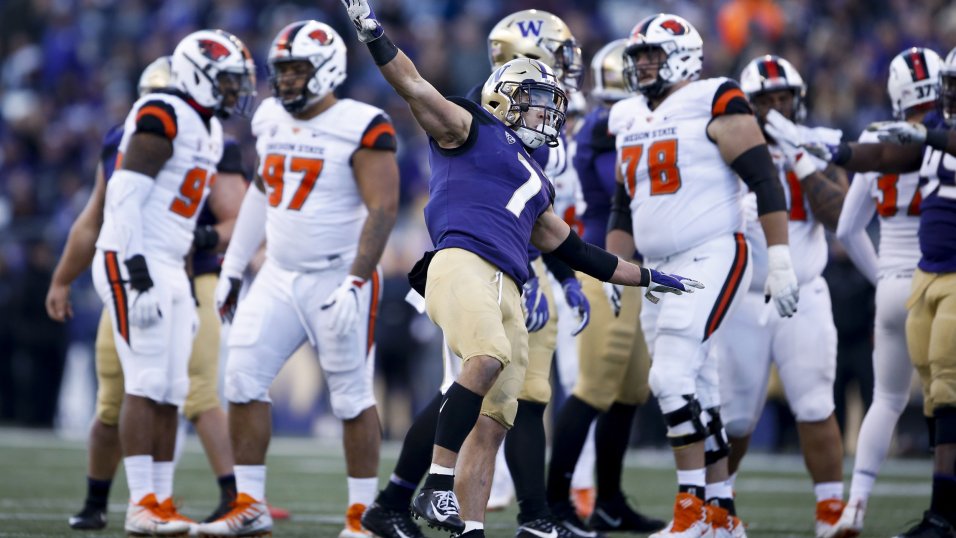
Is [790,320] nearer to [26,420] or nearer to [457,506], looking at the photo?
[457,506]

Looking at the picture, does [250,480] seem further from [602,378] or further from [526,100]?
[526,100]

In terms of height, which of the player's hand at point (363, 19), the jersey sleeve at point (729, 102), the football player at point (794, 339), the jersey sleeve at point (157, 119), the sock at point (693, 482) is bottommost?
the sock at point (693, 482)

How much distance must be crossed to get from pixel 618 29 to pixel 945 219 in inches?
392

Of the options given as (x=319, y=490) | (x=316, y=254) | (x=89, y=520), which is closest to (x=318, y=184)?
(x=316, y=254)

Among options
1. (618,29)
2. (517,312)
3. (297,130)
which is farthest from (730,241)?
(618,29)

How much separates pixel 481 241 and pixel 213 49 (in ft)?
7.40

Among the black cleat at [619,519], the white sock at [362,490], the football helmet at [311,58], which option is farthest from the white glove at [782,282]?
the football helmet at [311,58]

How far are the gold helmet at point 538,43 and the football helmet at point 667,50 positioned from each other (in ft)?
1.58

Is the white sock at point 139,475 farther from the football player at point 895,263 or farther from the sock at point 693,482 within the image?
the football player at point 895,263

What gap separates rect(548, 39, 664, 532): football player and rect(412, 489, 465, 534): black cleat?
79.0 inches

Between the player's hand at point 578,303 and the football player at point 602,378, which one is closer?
the player's hand at point 578,303

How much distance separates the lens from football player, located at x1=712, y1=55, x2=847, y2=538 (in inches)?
284

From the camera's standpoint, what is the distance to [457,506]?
16.4 feet

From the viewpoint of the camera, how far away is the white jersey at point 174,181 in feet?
22.2
